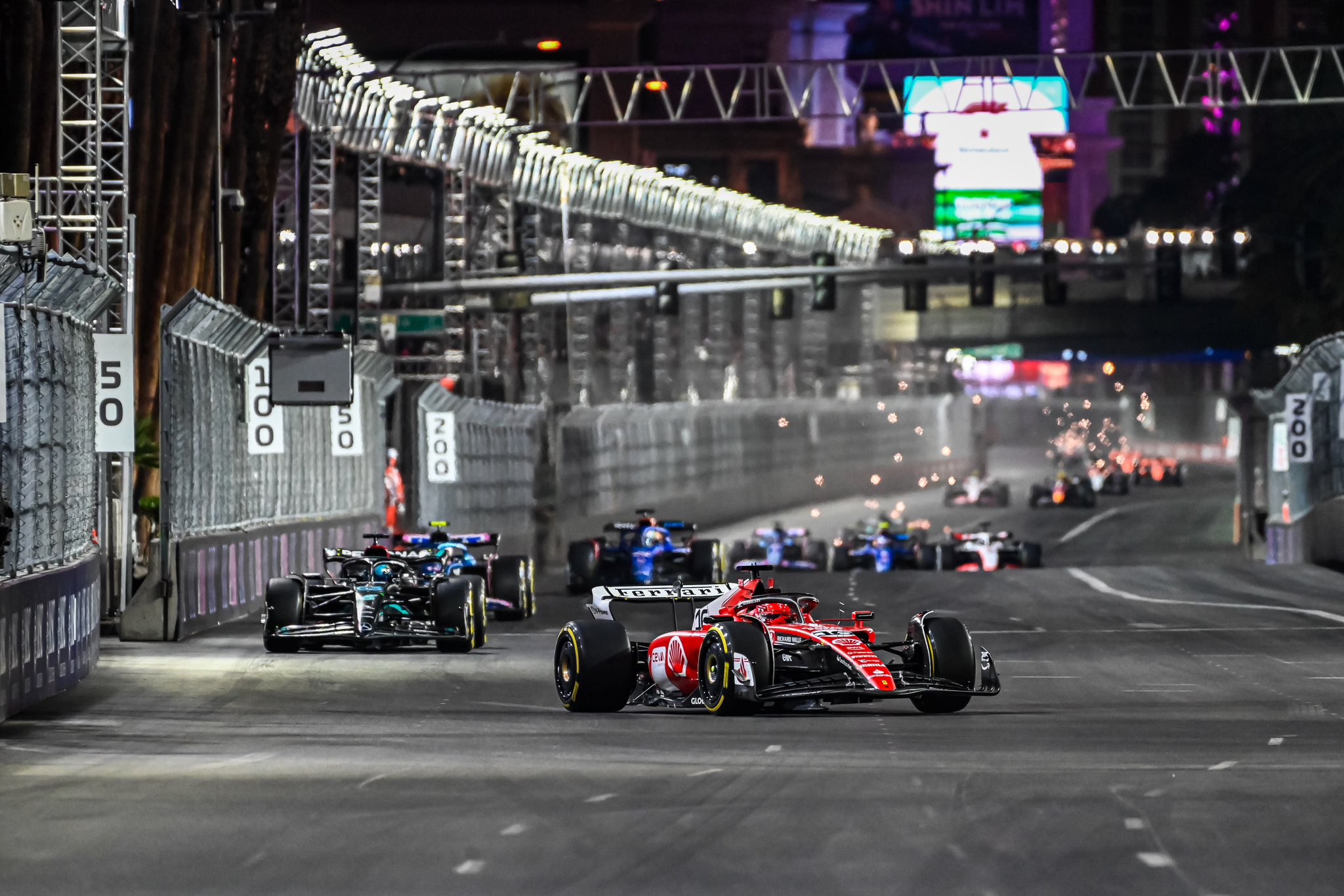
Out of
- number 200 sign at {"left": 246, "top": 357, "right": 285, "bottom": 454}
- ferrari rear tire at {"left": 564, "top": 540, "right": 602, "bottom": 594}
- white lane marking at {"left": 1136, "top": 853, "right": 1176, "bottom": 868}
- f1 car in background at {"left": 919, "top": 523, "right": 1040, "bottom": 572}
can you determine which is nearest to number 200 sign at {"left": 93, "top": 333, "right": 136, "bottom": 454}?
number 200 sign at {"left": 246, "top": 357, "right": 285, "bottom": 454}

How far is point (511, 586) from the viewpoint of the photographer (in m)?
30.0

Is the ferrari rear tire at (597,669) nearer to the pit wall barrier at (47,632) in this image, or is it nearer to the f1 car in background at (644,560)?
the pit wall barrier at (47,632)

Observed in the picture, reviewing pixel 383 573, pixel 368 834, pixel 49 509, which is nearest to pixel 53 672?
pixel 49 509

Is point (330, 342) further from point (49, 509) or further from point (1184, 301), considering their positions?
point (1184, 301)

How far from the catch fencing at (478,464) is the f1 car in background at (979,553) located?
8710 millimetres

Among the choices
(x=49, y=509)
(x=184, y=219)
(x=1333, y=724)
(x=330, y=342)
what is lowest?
(x=1333, y=724)

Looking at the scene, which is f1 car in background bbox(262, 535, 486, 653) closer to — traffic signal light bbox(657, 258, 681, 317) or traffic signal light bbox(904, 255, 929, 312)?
traffic signal light bbox(657, 258, 681, 317)

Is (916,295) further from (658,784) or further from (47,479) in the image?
(658,784)

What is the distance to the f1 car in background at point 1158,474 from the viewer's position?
386 feet

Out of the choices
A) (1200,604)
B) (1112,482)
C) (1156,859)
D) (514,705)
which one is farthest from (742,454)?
(1156,859)

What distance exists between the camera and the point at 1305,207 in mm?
68250

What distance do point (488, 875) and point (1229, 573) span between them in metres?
29.4

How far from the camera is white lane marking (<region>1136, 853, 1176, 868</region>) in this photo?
10.1m

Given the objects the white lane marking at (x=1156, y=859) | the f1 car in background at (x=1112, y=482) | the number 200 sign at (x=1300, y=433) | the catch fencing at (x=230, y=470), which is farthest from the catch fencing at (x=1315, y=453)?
the f1 car in background at (x=1112, y=482)
